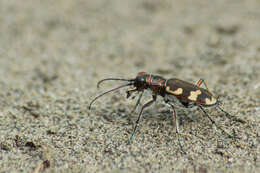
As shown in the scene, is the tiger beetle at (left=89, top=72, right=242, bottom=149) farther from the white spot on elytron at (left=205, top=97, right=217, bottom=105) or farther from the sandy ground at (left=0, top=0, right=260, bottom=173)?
the sandy ground at (left=0, top=0, right=260, bottom=173)

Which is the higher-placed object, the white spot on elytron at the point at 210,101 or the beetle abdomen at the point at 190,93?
the beetle abdomen at the point at 190,93

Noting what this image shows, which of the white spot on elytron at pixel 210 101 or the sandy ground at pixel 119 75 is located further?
the white spot on elytron at pixel 210 101

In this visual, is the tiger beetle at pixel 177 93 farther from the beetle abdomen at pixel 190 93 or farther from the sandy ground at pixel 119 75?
the sandy ground at pixel 119 75

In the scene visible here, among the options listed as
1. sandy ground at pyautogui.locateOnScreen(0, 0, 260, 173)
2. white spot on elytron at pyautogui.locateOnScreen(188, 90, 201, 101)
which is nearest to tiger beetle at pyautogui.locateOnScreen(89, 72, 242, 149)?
white spot on elytron at pyautogui.locateOnScreen(188, 90, 201, 101)

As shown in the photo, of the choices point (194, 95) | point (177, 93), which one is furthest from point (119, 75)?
point (194, 95)

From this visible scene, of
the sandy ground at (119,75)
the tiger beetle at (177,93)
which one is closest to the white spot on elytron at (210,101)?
the tiger beetle at (177,93)

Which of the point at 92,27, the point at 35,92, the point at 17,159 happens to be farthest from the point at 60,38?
the point at 17,159

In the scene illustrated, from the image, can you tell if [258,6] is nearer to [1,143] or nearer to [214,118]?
[214,118]

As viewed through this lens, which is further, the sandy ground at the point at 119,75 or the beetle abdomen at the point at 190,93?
the beetle abdomen at the point at 190,93
